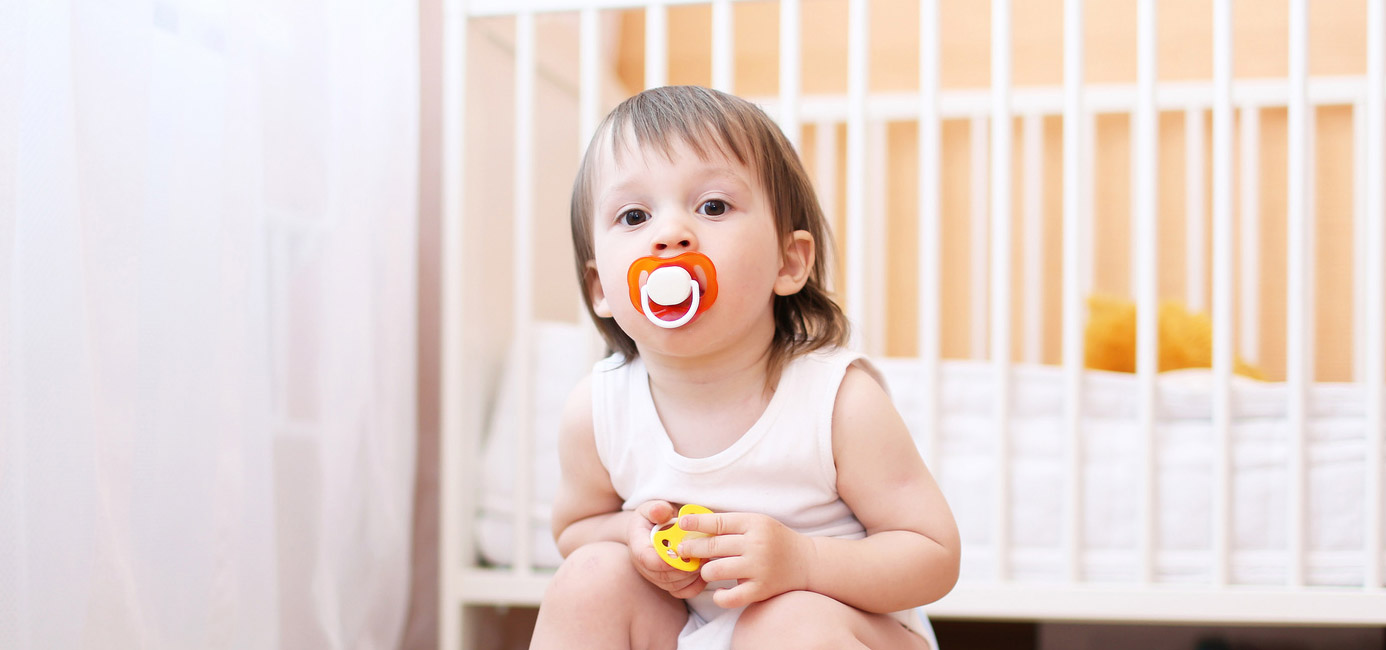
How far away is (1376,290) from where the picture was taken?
1021mm

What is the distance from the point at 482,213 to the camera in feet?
A: 4.05

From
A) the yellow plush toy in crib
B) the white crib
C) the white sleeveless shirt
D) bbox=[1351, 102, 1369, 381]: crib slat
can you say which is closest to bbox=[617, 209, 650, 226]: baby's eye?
the white sleeveless shirt

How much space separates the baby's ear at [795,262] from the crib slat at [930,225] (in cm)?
45

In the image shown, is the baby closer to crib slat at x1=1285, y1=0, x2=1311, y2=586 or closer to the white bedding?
the white bedding

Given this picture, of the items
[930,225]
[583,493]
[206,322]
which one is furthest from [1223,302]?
[206,322]

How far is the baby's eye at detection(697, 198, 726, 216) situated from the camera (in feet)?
2.08

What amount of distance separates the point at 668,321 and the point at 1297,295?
792 millimetres

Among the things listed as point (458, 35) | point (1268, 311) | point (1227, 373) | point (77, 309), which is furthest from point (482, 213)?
point (1268, 311)

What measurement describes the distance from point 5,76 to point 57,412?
21cm

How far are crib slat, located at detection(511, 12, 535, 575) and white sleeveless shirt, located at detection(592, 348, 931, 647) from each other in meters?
0.45

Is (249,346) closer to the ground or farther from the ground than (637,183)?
closer to the ground

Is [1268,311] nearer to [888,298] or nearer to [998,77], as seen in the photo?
[888,298]

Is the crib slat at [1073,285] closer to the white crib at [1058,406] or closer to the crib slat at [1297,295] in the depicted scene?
the white crib at [1058,406]

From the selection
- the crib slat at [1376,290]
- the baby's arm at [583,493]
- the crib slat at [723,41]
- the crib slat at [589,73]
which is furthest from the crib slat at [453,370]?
the crib slat at [1376,290]
